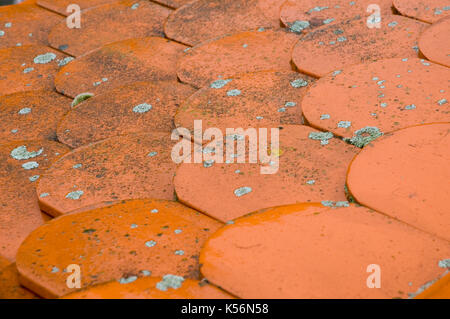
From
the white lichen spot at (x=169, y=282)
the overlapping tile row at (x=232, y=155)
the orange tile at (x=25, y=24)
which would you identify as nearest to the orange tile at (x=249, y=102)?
the overlapping tile row at (x=232, y=155)

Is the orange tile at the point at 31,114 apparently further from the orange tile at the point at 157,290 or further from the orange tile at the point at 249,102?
the orange tile at the point at 157,290

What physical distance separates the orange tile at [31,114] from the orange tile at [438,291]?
0.95 m

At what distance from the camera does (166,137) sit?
4.61 feet

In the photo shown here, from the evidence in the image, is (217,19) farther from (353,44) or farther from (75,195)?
(75,195)

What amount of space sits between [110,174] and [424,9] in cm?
96

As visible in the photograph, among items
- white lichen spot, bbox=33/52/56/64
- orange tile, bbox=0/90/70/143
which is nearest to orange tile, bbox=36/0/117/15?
white lichen spot, bbox=33/52/56/64

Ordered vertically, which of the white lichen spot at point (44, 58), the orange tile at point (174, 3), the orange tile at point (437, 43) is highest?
the orange tile at point (437, 43)

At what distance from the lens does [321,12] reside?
71.7 inches

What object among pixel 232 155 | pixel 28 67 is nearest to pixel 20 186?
pixel 232 155

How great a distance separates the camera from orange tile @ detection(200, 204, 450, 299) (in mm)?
932

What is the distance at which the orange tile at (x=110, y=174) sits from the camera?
1250 millimetres

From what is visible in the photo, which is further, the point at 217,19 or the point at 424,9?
the point at 217,19
